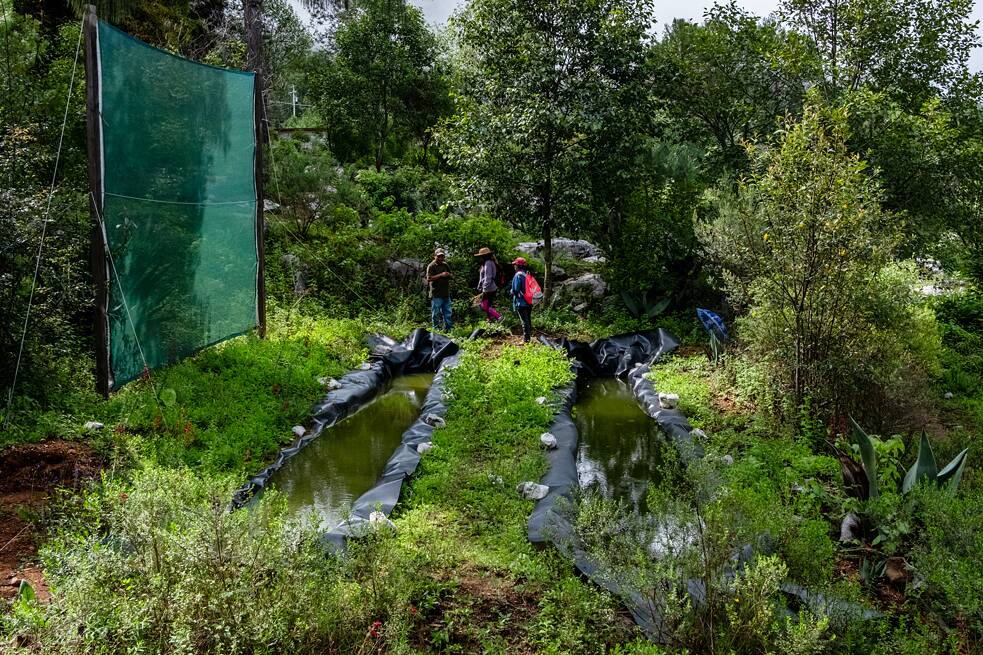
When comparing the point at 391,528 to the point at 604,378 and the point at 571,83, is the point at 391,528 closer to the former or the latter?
the point at 604,378

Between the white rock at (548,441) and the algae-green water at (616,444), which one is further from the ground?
the white rock at (548,441)

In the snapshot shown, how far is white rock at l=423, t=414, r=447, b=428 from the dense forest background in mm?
1347

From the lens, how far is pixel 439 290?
1034 centimetres

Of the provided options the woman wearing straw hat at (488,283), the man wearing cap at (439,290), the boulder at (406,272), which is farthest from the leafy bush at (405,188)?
the man wearing cap at (439,290)

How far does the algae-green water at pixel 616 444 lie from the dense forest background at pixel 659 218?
78cm

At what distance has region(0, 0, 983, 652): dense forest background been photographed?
5.22 metres

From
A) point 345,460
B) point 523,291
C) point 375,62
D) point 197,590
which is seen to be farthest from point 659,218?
point 197,590

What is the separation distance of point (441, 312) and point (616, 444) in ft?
14.4

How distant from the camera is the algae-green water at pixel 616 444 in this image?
584 centimetres

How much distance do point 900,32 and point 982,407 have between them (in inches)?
210

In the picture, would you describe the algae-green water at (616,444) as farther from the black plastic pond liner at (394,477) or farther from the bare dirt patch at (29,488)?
the bare dirt patch at (29,488)

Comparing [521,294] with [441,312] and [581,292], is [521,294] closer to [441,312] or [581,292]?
[441,312]

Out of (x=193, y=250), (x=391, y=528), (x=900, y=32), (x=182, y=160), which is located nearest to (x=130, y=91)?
(x=182, y=160)

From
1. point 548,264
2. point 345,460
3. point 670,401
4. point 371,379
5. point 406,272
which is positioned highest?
point 548,264
